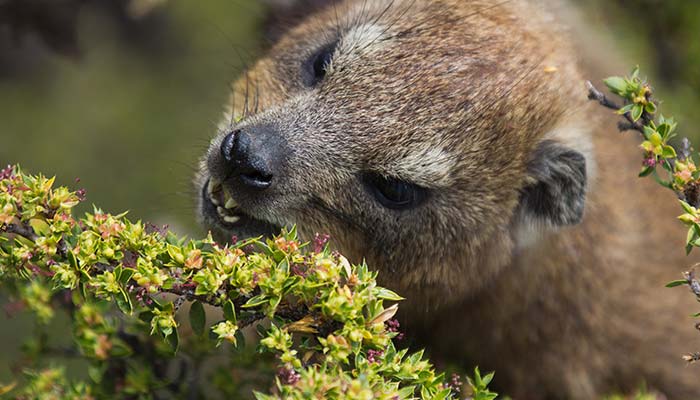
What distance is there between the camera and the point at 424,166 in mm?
3146

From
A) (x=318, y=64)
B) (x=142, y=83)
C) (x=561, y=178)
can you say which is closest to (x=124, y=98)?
(x=142, y=83)

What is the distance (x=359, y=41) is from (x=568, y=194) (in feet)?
3.83

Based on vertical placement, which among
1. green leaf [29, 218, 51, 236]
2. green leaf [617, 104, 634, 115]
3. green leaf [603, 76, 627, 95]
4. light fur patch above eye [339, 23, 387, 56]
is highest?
light fur patch above eye [339, 23, 387, 56]

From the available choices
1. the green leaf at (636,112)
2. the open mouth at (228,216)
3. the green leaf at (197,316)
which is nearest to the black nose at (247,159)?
the open mouth at (228,216)

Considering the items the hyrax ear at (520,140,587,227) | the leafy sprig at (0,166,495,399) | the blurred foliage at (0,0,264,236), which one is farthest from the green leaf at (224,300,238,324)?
the blurred foliage at (0,0,264,236)

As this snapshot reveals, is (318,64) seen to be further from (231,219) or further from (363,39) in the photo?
(231,219)

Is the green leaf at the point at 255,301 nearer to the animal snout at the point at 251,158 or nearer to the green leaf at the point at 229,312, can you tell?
the green leaf at the point at 229,312

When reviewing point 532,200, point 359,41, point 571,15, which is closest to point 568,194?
point 532,200

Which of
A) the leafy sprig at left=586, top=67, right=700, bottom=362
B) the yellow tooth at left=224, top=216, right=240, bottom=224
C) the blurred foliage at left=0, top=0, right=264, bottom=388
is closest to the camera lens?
the leafy sprig at left=586, top=67, right=700, bottom=362

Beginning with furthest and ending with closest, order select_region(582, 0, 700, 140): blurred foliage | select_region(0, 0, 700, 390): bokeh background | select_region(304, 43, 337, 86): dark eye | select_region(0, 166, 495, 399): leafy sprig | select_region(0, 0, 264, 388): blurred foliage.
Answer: select_region(0, 0, 264, 388): blurred foliage < select_region(0, 0, 700, 390): bokeh background < select_region(582, 0, 700, 140): blurred foliage < select_region(304, 43, 337, 86): dark eye < select_region(0, 166, 495, 399): leafy sprig

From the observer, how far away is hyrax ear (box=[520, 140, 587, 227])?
3.50 metres

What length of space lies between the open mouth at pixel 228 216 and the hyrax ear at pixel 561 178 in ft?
4.04

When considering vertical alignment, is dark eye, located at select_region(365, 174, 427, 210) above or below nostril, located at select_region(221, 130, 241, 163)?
below

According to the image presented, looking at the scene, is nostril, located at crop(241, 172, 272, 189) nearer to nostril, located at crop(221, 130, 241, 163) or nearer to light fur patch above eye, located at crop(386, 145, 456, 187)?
nostril, located at crop(221, 130, 241, 163)
